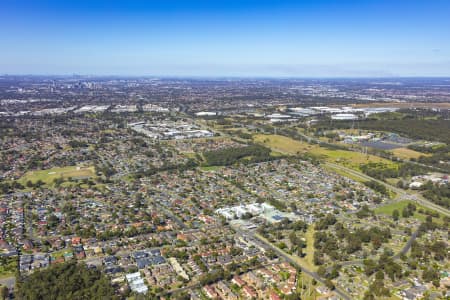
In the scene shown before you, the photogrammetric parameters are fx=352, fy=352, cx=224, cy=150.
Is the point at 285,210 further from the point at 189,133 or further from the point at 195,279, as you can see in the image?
the point at 189,133

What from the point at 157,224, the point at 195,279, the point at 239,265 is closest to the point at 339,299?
the point at 239,265

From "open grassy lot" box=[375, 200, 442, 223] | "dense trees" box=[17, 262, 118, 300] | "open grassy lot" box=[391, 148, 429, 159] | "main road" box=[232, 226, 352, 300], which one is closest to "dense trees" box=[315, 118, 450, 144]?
"open grassy lot" box=[391, 148, 429, 159]

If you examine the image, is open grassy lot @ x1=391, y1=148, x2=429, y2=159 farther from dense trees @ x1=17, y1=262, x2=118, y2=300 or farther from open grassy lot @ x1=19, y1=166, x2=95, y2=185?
dense trees @ x1=17, y1=262, x2=118, y2=300

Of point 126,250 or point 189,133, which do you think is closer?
point 126,250

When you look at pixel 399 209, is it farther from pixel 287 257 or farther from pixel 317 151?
pixel 317 151

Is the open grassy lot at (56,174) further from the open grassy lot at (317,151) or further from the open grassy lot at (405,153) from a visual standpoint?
the open grassy lot at (405,153)

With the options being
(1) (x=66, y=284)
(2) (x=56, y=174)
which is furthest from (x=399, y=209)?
(2) (x=56, y=174)

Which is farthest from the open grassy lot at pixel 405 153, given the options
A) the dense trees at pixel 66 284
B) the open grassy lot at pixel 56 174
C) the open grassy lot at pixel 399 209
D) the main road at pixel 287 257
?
the dense trees at pixel 66 284
